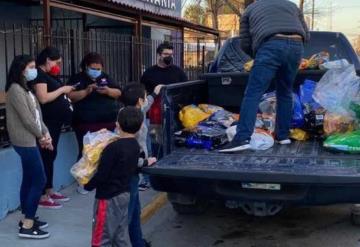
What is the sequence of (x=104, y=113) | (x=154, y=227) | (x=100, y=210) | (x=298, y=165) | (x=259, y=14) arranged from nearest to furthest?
(x=100, y=210) → (x=298, y=165) → (x=259, y=14) → (x=154, y=227) → (x=104, y=113)

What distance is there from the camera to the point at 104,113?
21.3 feet

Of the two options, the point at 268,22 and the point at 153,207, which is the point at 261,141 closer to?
the point at 268,22

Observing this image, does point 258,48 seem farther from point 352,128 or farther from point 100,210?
point 100,210

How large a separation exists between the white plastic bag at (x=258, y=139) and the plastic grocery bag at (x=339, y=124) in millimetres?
516

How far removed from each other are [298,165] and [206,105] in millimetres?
1756

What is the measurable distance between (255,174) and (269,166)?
0.87 ft

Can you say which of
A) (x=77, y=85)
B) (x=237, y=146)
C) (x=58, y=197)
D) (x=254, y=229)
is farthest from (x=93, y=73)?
(x=254, y=229)

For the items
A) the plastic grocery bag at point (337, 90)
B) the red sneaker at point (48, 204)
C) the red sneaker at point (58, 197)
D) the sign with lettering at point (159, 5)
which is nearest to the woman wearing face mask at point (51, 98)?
the red sneaker at point (48, 204)

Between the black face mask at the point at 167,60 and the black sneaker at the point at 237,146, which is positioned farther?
the black face mask at the point at 167,60

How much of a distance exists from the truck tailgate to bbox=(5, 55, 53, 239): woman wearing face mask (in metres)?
1.11

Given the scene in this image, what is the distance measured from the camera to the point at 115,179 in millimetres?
4055

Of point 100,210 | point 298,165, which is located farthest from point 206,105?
point 100,210

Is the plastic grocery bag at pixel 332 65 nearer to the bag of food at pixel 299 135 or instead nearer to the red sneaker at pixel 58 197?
the bag of food at pixel 299 135

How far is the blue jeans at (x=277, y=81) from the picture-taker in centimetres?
517
